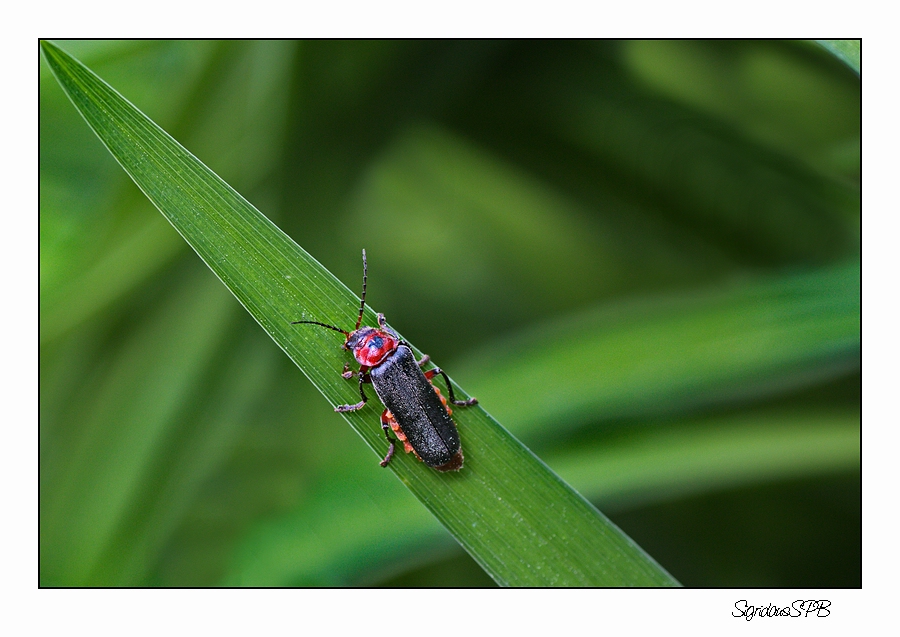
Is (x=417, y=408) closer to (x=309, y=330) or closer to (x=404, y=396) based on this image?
(x=404, y=396)

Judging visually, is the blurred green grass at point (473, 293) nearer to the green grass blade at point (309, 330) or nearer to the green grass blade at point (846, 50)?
the green grass blade at point (846, 50)

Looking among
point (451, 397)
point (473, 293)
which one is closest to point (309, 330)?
point (451, 397)

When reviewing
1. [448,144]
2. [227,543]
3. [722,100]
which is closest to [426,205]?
[448,144]

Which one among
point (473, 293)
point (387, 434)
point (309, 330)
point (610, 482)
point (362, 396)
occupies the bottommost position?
point (610, 482)

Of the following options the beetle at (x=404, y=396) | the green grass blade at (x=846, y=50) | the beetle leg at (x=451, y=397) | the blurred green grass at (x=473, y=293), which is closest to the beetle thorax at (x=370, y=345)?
the beetle at (x=404, y=396)

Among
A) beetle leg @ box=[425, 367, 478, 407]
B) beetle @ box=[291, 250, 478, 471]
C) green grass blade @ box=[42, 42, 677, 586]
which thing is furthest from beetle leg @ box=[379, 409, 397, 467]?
beetle leg @ box=[425, 367, 478, 407]
